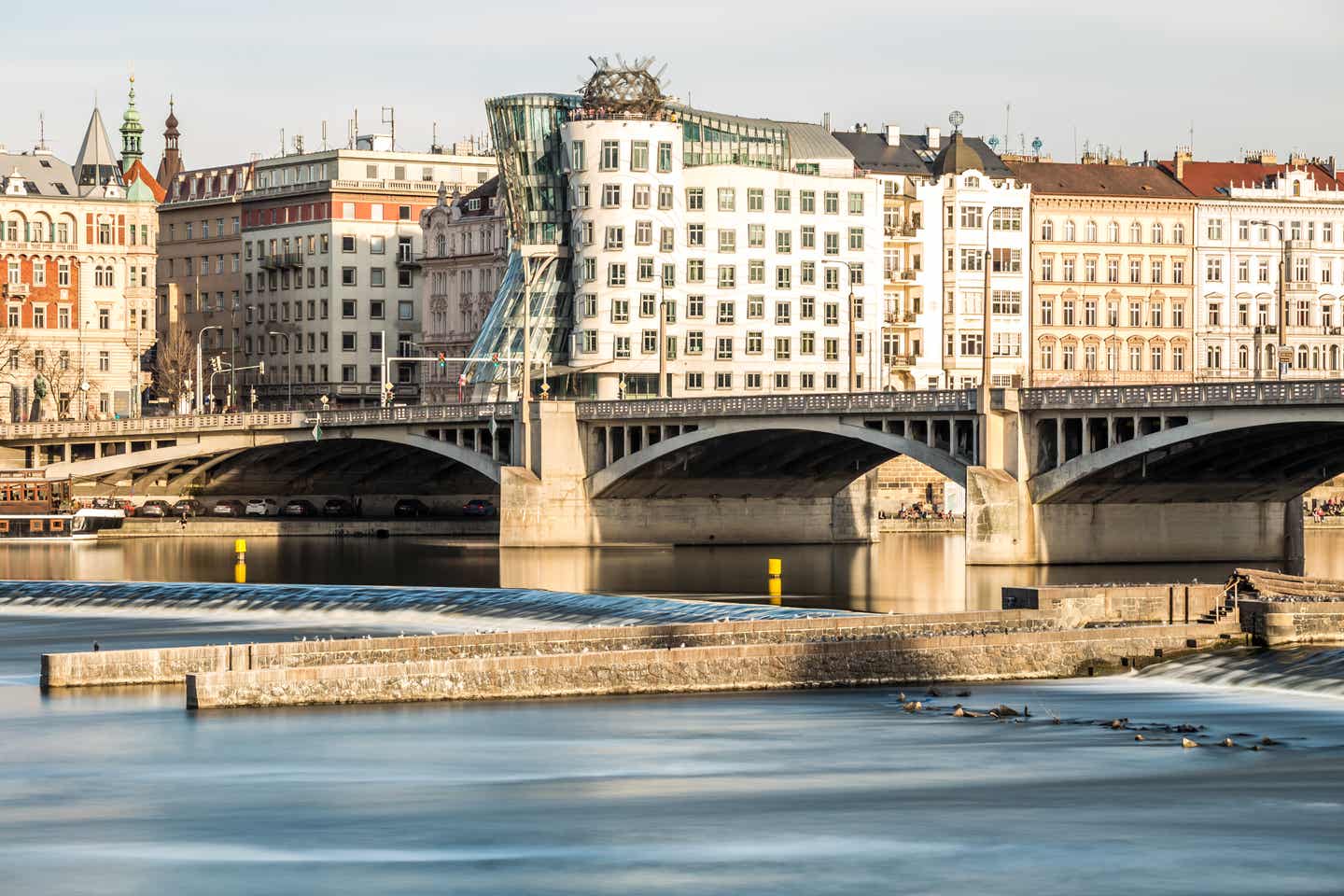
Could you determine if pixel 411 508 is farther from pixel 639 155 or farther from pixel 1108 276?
pixel 1108 276

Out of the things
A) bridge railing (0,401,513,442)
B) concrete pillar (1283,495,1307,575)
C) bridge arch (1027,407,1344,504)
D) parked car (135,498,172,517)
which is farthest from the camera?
parked car (135,498,172,517)

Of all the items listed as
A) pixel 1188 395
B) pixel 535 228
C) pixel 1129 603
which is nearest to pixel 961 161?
pixel 535 228

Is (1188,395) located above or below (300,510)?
above

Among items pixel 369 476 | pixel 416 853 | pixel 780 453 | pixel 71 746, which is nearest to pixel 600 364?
pixel 369 476

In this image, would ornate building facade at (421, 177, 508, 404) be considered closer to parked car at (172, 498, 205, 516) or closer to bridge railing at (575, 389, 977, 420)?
parked car at (172, 498, 205, 516)

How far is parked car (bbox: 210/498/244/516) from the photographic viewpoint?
15650cm

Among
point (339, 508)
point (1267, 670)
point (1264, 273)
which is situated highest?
point (1264, 273)

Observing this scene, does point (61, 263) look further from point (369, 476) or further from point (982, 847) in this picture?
point (982, 847)

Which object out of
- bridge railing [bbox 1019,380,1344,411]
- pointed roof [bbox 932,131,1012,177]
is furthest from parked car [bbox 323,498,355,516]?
bridge railing [bbox 1019,380,1344,411]

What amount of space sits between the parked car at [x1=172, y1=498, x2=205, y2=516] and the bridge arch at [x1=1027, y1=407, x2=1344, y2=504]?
61102mm

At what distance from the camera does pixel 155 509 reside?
153000 mm

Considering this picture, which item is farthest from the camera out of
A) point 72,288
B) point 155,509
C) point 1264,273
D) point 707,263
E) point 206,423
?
point 72,288

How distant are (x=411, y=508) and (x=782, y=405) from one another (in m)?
44.1

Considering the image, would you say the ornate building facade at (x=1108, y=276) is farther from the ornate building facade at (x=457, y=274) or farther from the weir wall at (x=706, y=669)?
the weir wall at (x=706, y=669)
